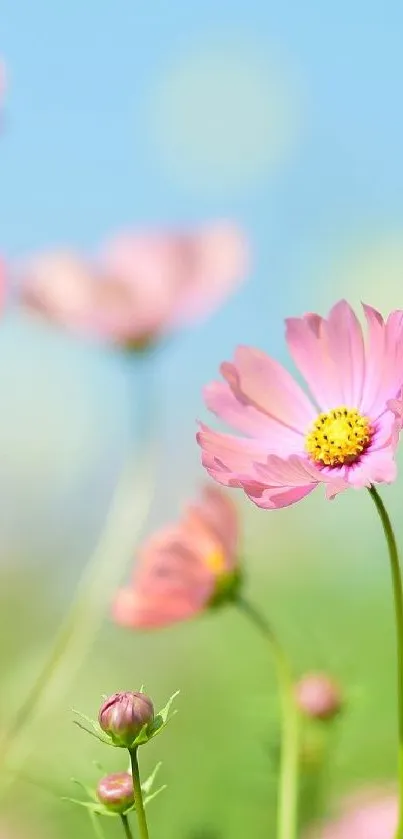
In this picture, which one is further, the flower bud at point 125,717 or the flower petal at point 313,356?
the flower petal at point 313,356

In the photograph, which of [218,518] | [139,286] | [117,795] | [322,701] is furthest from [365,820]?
[139,286]

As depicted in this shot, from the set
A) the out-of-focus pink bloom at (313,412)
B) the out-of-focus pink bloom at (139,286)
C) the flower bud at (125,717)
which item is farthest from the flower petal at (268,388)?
the out-of-focus pink bloom at (139,286)

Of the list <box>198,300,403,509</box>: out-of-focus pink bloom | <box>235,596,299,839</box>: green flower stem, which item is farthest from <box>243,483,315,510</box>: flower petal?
<box>235,596,299,839</box>: green flower stem

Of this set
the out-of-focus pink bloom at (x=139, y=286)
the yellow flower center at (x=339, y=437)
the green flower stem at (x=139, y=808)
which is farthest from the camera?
the out-of-focus pink bloom at (x=139, y=286)

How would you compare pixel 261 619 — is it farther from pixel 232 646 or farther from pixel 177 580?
pixel 232 646

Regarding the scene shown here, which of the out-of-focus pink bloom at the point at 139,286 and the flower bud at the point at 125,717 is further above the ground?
the out-of-focus pink bloom at the point at 139,286

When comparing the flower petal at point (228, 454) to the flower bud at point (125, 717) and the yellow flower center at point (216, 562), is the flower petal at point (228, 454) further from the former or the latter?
the yellow flower center at point (216, 562)
